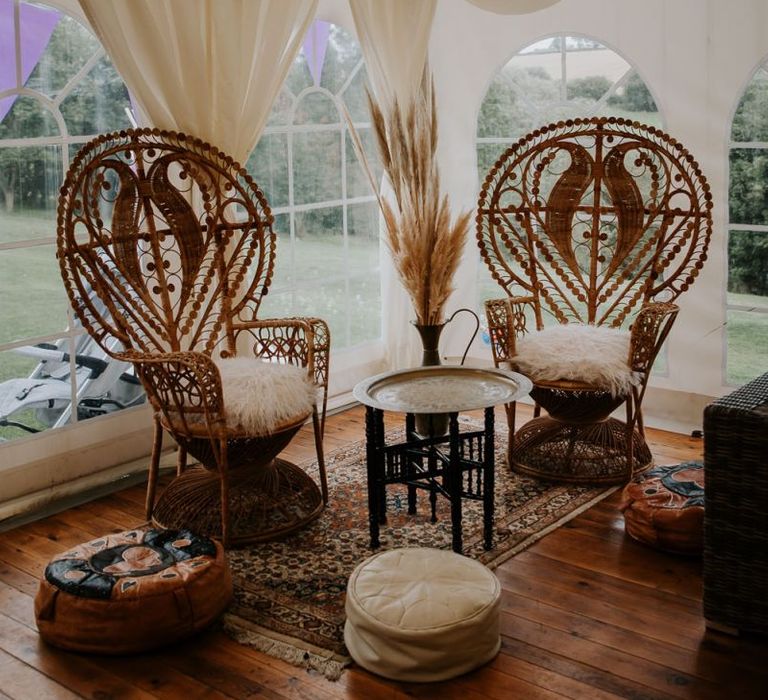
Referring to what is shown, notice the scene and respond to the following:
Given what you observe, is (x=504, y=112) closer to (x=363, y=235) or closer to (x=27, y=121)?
(x=363, y=235)

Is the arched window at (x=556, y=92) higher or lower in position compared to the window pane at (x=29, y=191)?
higher

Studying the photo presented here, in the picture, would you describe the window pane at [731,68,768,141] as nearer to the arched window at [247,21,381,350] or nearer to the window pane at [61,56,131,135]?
the arched window at [247,21,381,350]

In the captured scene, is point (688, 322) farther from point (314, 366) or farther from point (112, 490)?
point (112, 490)

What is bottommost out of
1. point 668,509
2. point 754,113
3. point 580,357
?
point 668,509

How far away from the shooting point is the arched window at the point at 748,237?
4164mm

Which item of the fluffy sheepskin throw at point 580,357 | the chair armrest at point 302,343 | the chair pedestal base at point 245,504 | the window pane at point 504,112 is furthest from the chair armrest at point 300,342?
the window pane at point 504,112

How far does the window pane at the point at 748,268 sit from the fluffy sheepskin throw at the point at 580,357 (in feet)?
2.30

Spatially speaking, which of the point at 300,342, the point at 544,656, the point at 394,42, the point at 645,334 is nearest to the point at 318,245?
the point at 394,42

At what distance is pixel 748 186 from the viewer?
4230mm

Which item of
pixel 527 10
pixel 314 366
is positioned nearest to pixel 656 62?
pixel 527 10

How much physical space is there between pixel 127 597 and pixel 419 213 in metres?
2.16

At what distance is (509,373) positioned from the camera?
3408mm

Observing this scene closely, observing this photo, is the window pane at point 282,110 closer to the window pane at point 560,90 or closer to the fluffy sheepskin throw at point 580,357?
the window pane at point 560,90

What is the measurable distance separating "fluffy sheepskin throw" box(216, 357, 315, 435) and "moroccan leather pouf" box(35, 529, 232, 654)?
1.65 ft
